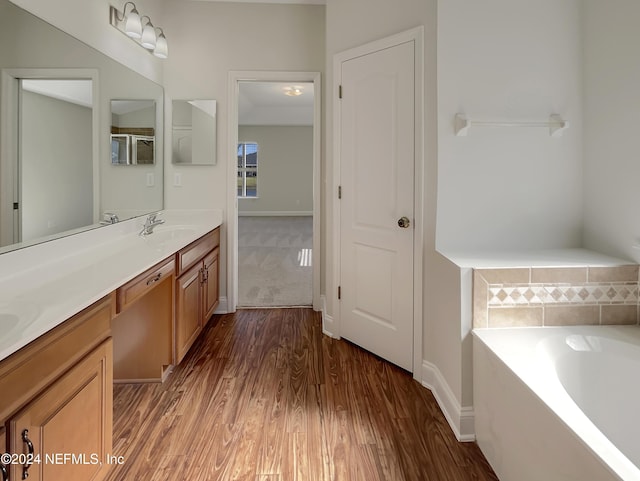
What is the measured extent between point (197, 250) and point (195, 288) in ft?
0.85

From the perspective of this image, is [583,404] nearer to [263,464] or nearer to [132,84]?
Answer: [263,464]

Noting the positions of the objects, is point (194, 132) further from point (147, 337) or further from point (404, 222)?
point (404, 222)

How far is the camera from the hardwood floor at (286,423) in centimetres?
164

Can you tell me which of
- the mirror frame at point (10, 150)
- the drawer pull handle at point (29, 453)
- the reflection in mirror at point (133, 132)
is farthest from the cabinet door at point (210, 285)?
the drawer pull handle at point (29, 453)

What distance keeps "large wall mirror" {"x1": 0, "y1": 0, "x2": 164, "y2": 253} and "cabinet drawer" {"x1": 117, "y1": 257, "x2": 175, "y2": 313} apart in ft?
1.57

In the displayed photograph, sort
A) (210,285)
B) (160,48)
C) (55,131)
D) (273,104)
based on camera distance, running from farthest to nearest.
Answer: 1. (273,104)
2. (210,285)
3. (160,48)
4. (55,131)

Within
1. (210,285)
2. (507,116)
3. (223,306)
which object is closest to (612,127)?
(507,116)

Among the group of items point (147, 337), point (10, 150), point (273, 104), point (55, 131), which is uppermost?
point (273, 104)

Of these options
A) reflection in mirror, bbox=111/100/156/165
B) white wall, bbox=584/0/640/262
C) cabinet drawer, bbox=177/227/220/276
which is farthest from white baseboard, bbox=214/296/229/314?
white wall, bbox=584/0/640/262

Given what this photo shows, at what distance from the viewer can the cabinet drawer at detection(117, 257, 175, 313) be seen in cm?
163

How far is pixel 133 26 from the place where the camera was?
2.62 metres

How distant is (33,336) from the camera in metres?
1.02

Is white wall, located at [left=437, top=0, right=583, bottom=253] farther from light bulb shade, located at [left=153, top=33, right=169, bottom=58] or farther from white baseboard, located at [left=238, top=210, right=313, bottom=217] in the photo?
white baseboard, located at [left=238, top=210, right=313, bottom=217]

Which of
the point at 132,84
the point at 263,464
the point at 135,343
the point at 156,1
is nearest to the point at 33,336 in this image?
the point at 263,464
